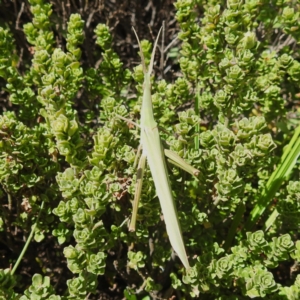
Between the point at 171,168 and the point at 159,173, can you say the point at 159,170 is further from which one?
the point at 171,168

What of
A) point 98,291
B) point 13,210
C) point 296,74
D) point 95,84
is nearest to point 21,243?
point 13,210

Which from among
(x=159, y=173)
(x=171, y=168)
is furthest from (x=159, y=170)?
(x=171, y=168)
